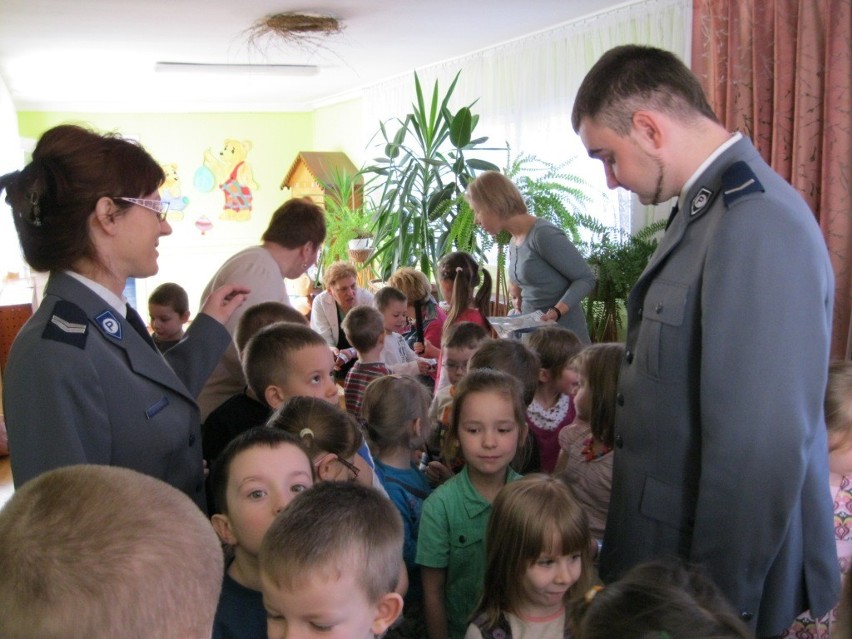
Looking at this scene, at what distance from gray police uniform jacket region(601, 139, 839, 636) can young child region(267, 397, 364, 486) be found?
2.02 ft

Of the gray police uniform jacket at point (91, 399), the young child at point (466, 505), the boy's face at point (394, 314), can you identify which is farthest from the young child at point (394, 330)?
the gray police uniform jacket at point (91, 399)

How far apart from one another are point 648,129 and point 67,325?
3.41 feet

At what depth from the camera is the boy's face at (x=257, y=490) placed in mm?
1385

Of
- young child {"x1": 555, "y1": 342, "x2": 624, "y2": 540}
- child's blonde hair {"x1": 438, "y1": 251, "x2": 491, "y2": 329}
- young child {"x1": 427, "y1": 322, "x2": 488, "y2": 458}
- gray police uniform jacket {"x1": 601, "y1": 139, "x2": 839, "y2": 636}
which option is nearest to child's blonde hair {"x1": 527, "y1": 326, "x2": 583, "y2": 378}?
young child {"x1": 427, "y1": 322, "x2": 488, "y2": 458}

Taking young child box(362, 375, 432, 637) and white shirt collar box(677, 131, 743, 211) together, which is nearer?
white shirt collar box(677, 131, 743, 211)

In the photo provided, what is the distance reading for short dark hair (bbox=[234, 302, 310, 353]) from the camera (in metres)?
2.36

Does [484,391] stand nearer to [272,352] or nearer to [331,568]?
[272,352]

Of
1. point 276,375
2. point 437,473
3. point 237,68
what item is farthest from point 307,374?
point 237,68

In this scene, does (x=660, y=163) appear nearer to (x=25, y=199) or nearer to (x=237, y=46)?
(x=25, y=199)

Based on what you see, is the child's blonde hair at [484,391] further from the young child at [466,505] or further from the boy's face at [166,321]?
the boy's face at [166,321]

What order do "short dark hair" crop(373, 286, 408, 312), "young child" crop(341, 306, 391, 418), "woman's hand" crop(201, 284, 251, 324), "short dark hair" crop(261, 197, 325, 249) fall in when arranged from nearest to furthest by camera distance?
"woman's hand" crop(201, 284, 251, 324) < "short dark hair" crop(261, 197, 325, 249) < "young child" crop(341, 306, 391, 418) < "short dark hair" crop(373, 286, 408, 312)

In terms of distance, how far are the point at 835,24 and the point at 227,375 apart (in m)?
2.87

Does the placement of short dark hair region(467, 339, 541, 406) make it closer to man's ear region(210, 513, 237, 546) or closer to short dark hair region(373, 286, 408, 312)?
man's ear region(210, 513, 237, 546)

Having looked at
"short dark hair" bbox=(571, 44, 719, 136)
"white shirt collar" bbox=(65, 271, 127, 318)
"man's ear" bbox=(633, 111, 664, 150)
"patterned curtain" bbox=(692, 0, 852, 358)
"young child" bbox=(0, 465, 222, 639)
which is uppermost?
"patterned curtain" bbox=(692, 0, 852, 358)
